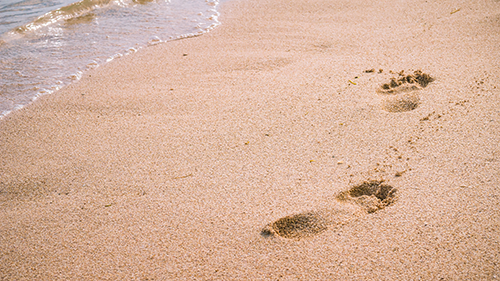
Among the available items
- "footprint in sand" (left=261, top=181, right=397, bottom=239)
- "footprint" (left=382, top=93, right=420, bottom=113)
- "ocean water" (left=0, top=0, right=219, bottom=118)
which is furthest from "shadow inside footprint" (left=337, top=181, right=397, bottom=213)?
"ocean water" (left=0, top=0, right=219, bottom=118)

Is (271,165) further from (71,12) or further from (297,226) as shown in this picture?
(71,12)

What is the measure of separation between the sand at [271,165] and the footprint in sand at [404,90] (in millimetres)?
13

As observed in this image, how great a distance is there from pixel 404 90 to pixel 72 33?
12.3 feet

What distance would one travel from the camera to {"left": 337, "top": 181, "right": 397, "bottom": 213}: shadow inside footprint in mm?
1725

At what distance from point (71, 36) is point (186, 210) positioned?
3.38 meters

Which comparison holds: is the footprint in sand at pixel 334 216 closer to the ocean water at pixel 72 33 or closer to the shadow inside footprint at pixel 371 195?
the shadow inside footprint at pixel 371 195

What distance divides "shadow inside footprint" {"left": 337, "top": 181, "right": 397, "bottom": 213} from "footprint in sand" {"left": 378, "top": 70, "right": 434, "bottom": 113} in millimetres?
777

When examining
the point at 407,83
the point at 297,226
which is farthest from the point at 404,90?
the point at 297,226

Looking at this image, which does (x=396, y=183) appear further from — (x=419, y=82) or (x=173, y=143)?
(x=173, y=143)

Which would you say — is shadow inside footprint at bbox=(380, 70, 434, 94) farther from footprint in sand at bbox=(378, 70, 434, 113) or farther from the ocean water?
the ocean water

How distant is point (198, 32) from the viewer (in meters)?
4.19

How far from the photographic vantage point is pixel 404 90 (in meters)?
2.56

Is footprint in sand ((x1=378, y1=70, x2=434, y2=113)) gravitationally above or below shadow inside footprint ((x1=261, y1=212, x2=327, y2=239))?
above

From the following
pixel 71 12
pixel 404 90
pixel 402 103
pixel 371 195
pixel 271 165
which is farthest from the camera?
pixel 71 12
